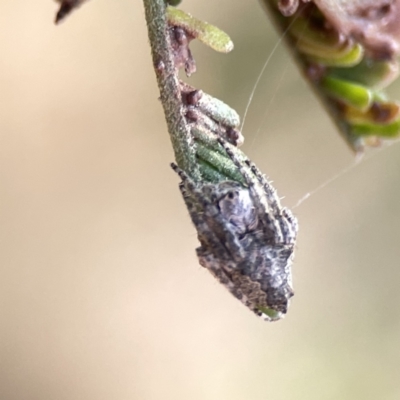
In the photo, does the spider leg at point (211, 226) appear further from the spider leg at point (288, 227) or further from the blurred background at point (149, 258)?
the blurred background at point (149, 258)

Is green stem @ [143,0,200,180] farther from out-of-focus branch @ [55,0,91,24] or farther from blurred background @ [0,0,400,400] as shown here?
blurred background @ [0,0,400,400]

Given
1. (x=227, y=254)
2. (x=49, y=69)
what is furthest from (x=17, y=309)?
(x=227, y=254)

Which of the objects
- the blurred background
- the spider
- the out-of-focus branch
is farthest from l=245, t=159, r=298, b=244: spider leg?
the blurred background

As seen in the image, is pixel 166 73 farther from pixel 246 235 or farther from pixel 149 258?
pixel 149 258

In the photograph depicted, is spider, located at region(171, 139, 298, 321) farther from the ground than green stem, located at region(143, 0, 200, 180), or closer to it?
closer to it

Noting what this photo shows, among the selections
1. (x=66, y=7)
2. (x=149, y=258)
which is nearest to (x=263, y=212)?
(x=66, y=7)

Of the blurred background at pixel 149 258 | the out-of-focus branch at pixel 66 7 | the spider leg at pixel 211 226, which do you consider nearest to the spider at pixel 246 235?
the spider leg at pixel 211 226

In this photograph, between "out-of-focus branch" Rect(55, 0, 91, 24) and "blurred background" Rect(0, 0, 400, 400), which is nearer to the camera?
"out-of-focus branch" Rect(55, 0, 91, 24)
